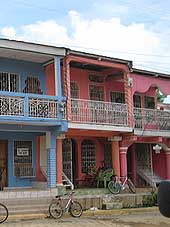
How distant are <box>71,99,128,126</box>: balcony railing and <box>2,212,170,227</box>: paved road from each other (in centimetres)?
454

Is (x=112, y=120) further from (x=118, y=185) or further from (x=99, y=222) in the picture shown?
(x=99, y=222)

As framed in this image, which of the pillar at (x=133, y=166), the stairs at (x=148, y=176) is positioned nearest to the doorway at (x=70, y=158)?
the pillar at (x=133, y=166)

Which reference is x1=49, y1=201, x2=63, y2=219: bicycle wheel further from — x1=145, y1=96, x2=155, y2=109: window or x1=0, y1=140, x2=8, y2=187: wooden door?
x1=145, y1=96, x2=155, y2=109: window

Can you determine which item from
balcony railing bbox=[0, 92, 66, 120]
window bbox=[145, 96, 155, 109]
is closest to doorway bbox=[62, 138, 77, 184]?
balcony railing bbox=[0, 92, 66, 120]

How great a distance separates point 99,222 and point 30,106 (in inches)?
206

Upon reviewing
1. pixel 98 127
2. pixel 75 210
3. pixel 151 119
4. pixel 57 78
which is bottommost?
pixel 75 210

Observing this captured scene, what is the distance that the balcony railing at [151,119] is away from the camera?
63.1 feet

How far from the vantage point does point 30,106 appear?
15.3 meters

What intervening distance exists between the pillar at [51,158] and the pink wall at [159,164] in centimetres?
843

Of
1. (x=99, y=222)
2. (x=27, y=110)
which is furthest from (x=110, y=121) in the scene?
(x=99, y=222)

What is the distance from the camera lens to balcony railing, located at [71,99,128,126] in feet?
55.2

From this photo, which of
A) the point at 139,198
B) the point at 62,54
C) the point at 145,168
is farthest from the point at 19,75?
the point at 145,168

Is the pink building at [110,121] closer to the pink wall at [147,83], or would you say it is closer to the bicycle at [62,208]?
the pink wall at [147,83]

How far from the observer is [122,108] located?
59.7 ft
